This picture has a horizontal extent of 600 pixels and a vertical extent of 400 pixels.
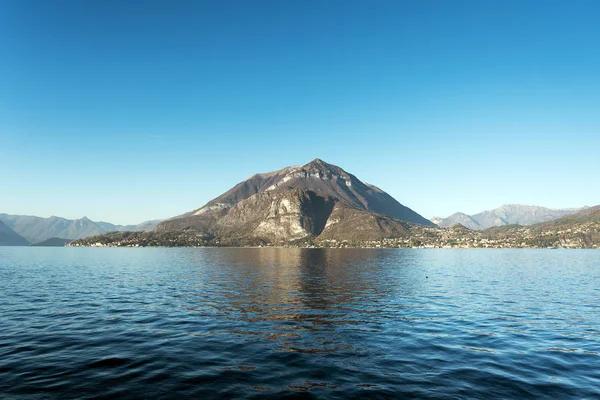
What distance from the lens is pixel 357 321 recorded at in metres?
40.2

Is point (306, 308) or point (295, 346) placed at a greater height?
point (295, 346)

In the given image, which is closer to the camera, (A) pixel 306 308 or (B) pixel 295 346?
(B) pixel 295 346

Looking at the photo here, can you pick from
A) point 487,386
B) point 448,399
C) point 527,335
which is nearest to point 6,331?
point 448,399

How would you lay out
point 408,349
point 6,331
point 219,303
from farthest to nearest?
1. point 219,303
2. point 6,331
3. point 408,349

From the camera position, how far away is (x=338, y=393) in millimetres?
20188

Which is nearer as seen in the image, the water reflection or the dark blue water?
the dark blue water

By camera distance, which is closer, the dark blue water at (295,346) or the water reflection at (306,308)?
the dark blue water at (295,346)

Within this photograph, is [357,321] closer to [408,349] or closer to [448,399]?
[408,349]

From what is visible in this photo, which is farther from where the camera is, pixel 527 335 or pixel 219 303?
pixel 219 303

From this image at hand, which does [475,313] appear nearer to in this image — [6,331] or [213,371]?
[213,371]

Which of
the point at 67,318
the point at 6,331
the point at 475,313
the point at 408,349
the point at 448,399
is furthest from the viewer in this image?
the point at 475,313

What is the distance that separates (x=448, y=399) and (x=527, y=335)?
2179 cm

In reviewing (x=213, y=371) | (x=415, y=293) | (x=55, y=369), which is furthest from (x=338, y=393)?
(x=415, y=293)

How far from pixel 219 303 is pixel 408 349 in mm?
30607
